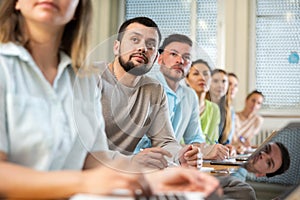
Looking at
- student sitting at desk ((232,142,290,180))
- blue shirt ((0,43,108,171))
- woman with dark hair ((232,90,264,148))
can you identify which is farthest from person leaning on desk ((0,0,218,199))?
woman with dark hair ((232,90,264,148))

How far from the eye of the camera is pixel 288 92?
137 cm

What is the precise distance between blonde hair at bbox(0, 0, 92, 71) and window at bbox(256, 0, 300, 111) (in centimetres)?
102

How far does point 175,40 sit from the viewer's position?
0.40 meters

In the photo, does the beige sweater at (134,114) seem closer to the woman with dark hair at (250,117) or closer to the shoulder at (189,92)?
the shoulder at (189,92)

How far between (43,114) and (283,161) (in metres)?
0.21

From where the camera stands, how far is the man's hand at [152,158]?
0.31 m

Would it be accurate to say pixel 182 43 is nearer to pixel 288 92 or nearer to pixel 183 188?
pixel 183 188

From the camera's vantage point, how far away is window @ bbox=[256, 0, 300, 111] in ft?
4.42

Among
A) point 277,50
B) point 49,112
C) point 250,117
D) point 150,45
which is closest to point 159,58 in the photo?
point 150,45

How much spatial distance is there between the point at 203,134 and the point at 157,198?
0.26m

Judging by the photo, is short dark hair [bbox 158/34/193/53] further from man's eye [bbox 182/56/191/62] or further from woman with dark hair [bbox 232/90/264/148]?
woman with dark hair [bbox 232/90/264/148]

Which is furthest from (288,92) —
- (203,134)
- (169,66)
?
(169,66)

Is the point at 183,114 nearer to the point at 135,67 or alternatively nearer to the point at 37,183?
the point at 135,67

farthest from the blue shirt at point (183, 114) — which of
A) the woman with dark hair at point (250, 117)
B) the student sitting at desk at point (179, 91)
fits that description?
the woman with dark hair at point (250, 117)
